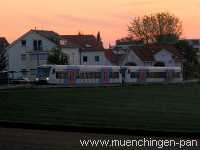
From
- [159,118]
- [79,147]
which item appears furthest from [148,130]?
[159,118]

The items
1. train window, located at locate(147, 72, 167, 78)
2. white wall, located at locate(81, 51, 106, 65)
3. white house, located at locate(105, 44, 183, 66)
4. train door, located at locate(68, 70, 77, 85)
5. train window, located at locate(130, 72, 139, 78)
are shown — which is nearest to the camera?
train door, located at locate(68, 70, 77, 85)

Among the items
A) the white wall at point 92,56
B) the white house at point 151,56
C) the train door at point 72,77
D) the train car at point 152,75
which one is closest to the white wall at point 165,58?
the white house at point 151,56

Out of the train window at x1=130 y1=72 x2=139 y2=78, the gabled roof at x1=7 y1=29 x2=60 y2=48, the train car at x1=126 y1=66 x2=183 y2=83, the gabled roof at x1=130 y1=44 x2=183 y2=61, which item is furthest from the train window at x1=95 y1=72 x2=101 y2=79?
the gabled roof at x1=130 y1=44 x2=183 y2=61

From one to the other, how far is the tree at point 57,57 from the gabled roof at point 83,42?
11.8 meters

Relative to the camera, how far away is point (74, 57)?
125 meters

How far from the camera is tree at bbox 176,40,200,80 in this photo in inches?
5423

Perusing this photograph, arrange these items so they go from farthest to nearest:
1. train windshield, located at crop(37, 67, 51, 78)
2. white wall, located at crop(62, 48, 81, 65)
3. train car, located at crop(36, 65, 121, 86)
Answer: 1. white wall, located at crop(62, 48, 81, 65)
2. train windshield, located at crop(37, 67, 51, 78)
3. train car, located at crop(36, 65, 121, 86)

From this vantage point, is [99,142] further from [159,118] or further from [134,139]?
[159,118]

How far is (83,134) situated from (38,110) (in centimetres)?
1090

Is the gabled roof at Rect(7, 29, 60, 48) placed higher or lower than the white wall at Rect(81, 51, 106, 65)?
higher

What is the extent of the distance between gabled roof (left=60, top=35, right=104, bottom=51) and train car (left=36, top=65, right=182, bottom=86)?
2407 centimetres

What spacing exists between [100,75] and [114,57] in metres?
52.7

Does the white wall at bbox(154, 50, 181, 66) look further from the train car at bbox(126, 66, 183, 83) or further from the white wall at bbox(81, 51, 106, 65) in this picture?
the train car at bbox(126, 66, 183, 83)

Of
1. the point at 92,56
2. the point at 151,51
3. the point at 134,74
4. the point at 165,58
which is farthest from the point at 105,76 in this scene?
the point at 165,58
